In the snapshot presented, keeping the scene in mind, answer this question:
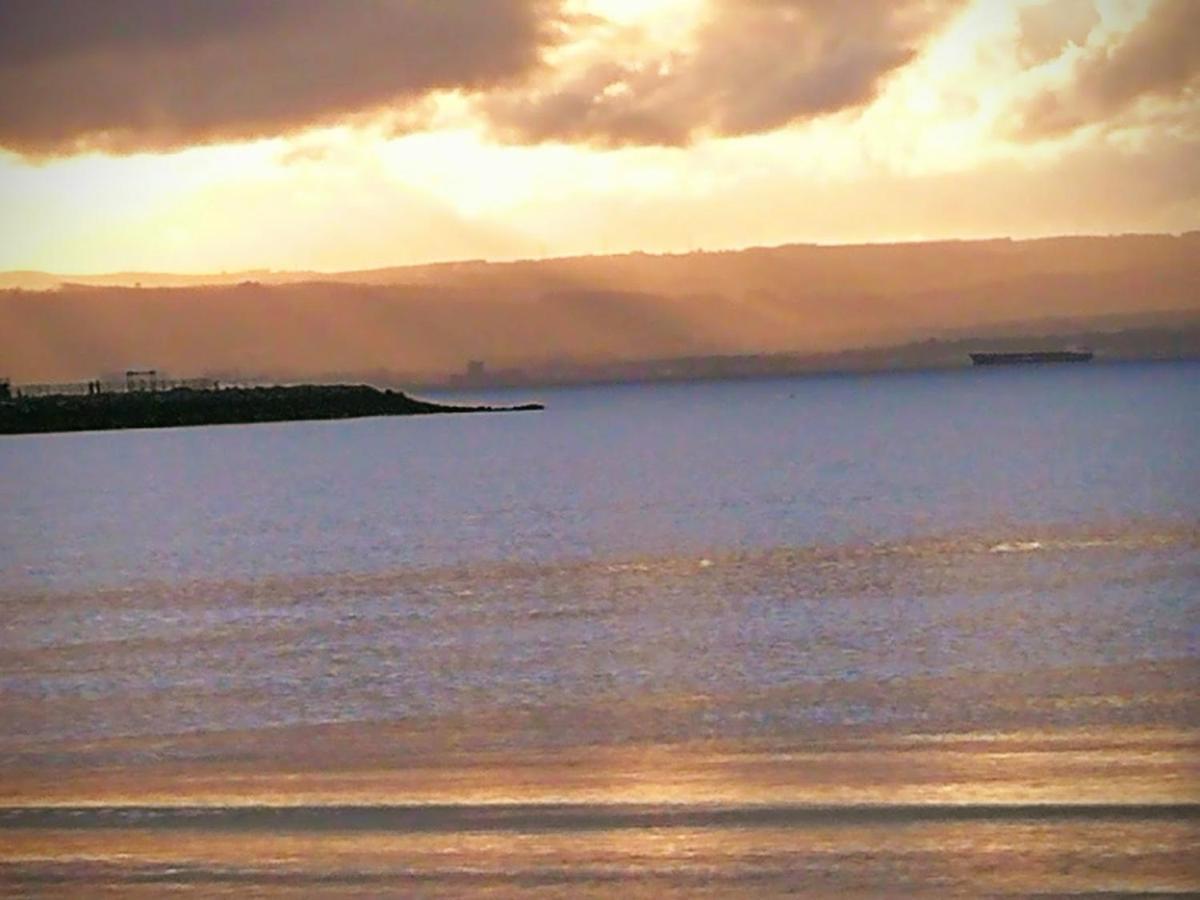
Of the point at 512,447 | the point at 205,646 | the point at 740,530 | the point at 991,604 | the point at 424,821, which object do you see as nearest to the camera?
the point at 424,821

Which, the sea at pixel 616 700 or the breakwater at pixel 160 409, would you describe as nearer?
the sea at pixel 616 700

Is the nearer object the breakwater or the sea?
the sea

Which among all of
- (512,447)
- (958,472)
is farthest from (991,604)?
(512,447)

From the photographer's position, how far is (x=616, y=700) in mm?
10305

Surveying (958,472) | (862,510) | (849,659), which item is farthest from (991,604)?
(958,472)

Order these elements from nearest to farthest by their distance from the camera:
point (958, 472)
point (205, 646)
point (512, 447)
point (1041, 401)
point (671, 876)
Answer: point (671, 876), point (205, 646), point (958, 472), point (512, 447), point (1041, 401)

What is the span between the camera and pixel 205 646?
1335 centimetres

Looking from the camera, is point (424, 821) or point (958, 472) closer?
point (424, 821)

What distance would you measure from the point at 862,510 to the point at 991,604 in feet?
38.7

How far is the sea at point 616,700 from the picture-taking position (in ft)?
19.7

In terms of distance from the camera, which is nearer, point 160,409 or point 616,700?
point 616,700

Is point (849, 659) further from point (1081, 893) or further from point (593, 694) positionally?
point (1081, 893)

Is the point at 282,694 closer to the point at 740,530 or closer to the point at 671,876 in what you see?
the point at 671,876

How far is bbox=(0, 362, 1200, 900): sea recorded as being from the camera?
6008mm
